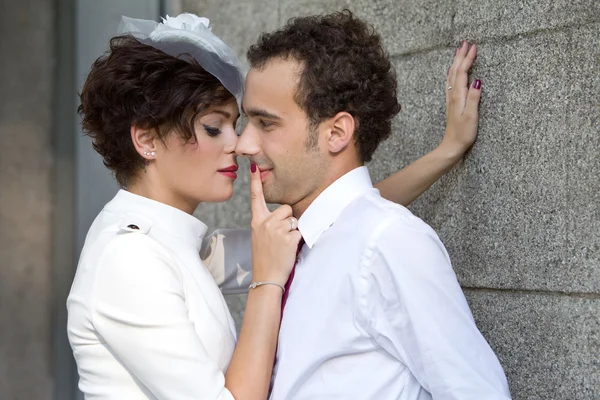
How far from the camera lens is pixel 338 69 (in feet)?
9.27

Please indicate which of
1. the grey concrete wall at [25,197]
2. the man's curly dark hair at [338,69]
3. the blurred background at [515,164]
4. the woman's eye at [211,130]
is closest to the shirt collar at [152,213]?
the woman's eye at [211,130]

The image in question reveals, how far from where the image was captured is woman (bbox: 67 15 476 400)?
102 inches

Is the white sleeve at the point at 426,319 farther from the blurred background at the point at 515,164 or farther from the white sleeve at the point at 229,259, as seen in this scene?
the white sleeve at the point at 229,259

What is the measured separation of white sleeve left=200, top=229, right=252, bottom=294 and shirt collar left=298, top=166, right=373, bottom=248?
579 mm

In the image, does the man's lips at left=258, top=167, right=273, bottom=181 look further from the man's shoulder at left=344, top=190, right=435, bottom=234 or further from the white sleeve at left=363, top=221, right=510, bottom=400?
the white sleeve at left=363, top=221, right=510, bottom=400

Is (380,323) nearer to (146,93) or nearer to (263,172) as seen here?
(263,172)

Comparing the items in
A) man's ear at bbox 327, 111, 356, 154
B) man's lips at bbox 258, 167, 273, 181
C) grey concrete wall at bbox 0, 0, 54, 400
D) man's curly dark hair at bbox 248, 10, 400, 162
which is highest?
man's curly dark hair at bbox 248, 10, 400, 162

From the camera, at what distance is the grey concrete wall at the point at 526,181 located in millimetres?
2773

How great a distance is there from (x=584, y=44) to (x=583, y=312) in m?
0.84

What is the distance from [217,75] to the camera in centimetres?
295

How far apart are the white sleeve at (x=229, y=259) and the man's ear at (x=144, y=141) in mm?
505

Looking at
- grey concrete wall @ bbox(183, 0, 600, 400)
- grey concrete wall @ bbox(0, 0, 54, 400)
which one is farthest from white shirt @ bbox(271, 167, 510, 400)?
grey concrete wall @ bbox(0, 0, 54, 400)

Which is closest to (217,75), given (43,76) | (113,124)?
(113,124)

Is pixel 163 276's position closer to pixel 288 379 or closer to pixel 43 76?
pixel 288 379
